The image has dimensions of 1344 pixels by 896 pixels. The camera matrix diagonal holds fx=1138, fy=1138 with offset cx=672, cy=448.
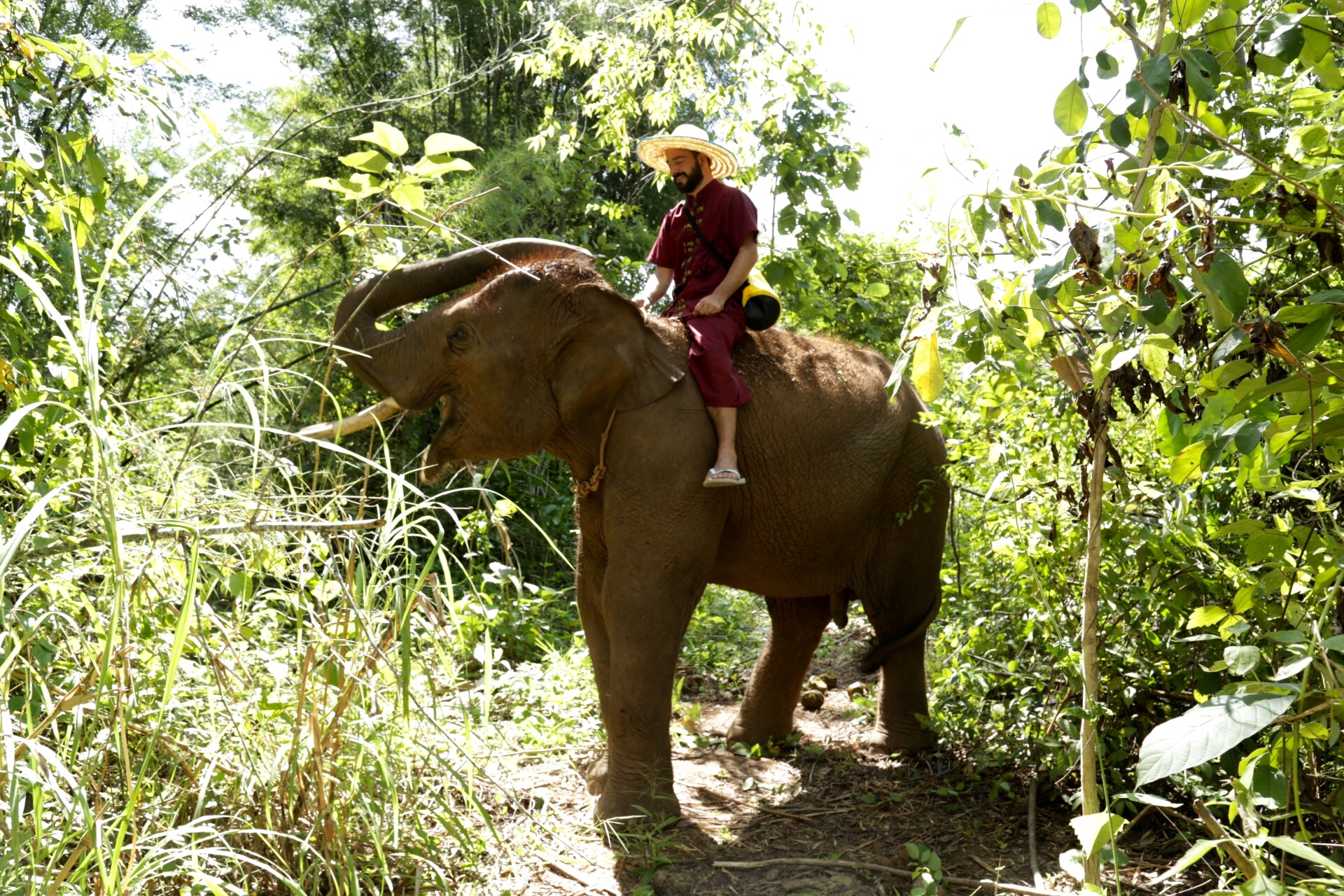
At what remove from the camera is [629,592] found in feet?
13.1

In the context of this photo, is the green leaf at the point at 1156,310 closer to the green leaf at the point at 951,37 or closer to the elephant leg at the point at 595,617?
the green leaf at the point at 951,37

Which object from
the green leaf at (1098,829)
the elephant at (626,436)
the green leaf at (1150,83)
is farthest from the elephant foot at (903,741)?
the green leaf at (1150,83)

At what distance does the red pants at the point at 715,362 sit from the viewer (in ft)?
13.4

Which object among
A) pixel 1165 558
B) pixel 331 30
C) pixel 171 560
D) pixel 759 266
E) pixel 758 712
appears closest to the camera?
pixel 171 560

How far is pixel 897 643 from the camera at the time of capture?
4645mm

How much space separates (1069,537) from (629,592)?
149cm

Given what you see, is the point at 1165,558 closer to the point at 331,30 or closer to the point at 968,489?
the point at 968,489

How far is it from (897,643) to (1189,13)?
3068mm

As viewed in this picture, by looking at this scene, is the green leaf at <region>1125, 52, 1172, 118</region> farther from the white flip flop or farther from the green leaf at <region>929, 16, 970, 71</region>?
the white flip flop

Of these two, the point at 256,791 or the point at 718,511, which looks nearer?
the point at 256,791

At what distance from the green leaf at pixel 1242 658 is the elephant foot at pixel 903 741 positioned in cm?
→ 274

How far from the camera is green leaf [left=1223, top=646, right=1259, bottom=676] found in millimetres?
1944

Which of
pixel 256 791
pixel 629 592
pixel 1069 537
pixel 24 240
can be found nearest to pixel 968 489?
pixel 1069 537

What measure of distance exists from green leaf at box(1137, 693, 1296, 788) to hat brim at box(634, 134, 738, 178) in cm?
298
